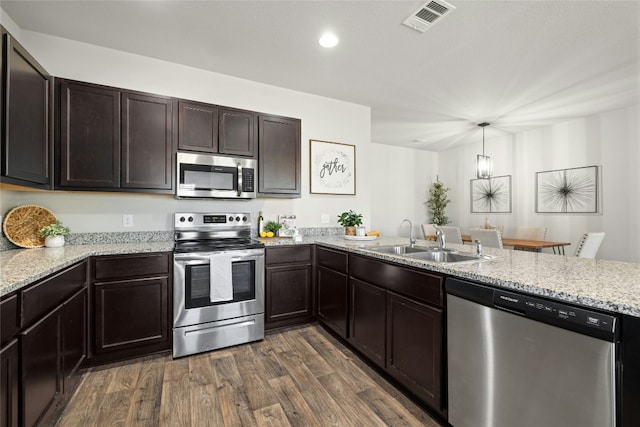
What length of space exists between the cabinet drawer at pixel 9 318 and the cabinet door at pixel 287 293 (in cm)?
176

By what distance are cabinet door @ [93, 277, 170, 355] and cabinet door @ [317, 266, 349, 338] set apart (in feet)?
4.62

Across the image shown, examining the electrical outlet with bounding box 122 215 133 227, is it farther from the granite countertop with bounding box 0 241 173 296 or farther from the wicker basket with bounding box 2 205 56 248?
the wicker basket with bounding box 2 205 56 248

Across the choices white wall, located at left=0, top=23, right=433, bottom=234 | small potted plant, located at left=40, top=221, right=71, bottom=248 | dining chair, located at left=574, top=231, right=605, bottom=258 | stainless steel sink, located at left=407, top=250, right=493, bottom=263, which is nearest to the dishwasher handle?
stainless steel sink, located at left=407, top=250, right=493, bottom=263

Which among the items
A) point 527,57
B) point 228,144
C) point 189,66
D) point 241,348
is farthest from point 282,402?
point 527,57

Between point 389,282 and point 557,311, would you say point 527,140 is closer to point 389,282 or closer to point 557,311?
point 389,282

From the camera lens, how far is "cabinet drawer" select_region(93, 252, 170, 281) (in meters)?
2.17

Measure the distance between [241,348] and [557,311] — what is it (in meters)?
2.34

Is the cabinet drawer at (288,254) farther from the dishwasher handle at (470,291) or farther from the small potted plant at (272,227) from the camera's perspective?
the dishwasher handle at (470,291)

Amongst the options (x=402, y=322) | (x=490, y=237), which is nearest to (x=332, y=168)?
(x=490, y=237)

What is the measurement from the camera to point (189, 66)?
116 inches

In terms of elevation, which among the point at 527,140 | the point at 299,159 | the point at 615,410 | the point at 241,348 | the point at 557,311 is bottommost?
the point at 241,348

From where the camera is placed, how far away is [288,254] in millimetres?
2877

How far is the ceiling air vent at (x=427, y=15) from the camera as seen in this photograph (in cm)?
203

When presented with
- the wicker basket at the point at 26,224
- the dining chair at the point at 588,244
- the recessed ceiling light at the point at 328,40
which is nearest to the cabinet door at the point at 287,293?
the wicker basket at the point at 26,224
